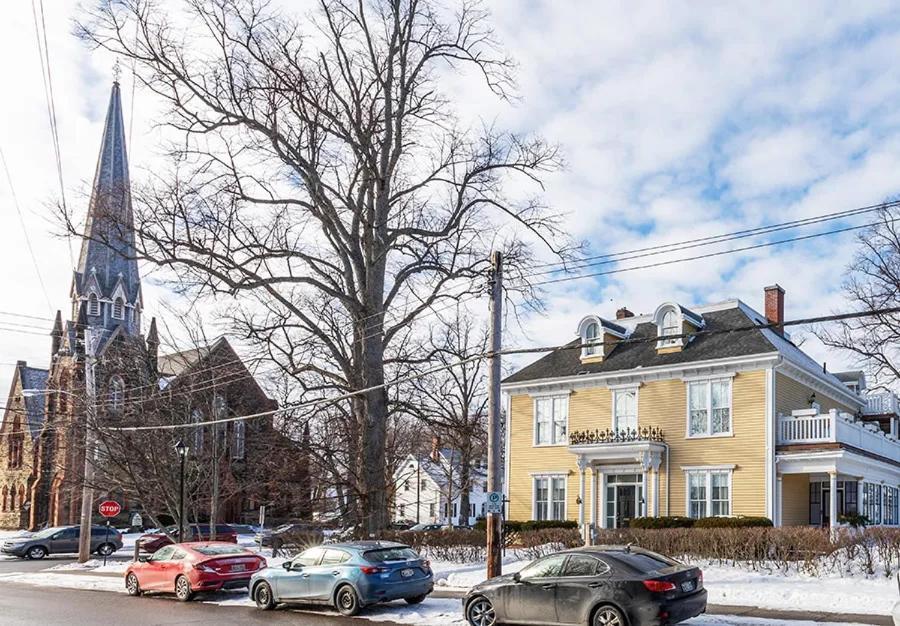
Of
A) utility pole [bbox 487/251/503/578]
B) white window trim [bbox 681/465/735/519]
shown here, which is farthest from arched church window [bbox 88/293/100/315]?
utility pole [bbox 487/251/503/578]

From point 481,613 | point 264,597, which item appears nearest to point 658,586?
point 481,613

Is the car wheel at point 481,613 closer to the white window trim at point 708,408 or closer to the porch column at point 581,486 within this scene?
the white window trim at point 708,408

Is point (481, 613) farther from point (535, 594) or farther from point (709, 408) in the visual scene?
point (709, 408)

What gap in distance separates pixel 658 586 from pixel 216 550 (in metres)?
12.9

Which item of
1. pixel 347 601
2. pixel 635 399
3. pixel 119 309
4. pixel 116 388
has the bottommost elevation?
pixel 347 601

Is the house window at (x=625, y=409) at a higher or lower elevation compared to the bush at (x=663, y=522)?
higher

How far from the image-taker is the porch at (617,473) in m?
33.8

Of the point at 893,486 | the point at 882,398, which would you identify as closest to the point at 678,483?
the point at 893,486

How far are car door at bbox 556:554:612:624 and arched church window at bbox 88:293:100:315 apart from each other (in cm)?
6711

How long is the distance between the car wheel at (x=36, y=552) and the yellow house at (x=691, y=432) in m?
23.0

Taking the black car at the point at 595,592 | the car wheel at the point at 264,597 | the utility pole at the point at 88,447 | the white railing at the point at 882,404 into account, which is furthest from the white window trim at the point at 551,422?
the black car at the point at 595,592

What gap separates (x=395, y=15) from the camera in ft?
106

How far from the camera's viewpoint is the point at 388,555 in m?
18.0

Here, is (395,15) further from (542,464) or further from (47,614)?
(47,614)
